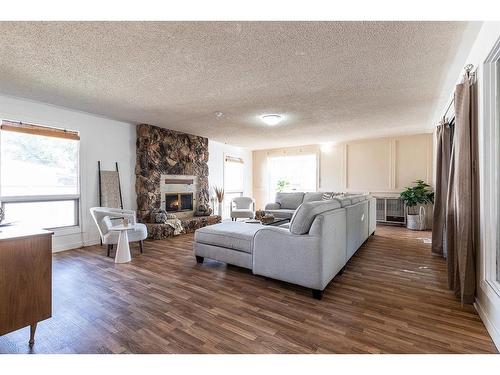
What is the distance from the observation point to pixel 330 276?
7.79 ft

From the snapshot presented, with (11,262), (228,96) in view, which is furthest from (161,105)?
(11,262)

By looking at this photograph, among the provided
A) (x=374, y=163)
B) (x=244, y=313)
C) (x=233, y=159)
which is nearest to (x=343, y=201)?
(x=244, y=313)

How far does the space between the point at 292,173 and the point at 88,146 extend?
5675 millimetres

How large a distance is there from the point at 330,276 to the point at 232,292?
100 cm

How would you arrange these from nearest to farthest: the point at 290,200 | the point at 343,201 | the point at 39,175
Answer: the point at 343,201 → the point at 39,175 → the point at 290,200

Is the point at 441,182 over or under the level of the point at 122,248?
over

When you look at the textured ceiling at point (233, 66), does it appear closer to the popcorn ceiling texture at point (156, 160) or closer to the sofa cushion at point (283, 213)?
the popcorn ceiling texture at point (156, 160)

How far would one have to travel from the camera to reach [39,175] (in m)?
3.69

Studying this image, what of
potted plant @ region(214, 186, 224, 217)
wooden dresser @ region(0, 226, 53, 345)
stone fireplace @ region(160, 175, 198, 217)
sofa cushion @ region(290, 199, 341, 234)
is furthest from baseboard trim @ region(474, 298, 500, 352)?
potted plant @ region(214, 186, 224, 217)

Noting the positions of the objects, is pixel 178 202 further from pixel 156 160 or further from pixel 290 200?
pixel 290 200

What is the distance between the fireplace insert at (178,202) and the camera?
548 centimetres

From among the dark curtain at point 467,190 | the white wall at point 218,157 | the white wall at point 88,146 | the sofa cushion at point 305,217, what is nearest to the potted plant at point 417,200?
the dark curtain at point 467,190

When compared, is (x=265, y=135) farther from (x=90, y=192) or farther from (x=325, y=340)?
(x=325, y=340)

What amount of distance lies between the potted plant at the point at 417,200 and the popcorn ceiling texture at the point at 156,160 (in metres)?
5.23
